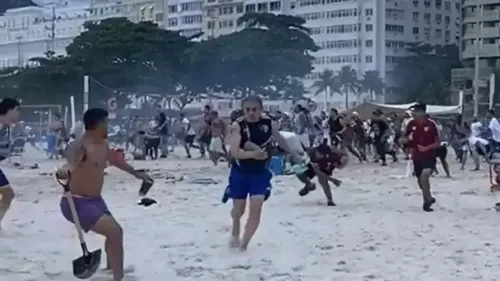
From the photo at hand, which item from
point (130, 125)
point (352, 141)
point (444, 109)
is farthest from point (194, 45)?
point (352, 141)

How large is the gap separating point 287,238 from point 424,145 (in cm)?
350

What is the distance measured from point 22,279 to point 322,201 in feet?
24.6

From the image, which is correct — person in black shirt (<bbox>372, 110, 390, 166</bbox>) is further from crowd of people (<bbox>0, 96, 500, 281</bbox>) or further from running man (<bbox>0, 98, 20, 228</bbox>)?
running man (<bbox>0, 98, 20, 228</bbox>)

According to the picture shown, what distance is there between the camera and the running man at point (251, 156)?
9.57 metres

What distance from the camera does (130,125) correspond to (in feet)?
121

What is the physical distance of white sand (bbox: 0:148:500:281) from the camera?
8.77m

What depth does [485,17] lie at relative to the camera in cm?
9131

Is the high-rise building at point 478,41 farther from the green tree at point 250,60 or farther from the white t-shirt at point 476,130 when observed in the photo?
the white t-shirt at point 476,130

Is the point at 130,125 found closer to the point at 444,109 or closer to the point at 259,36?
the point at 444,109

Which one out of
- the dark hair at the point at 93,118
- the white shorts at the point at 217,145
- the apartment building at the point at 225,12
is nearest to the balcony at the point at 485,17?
the apartment building at the point at 225,12

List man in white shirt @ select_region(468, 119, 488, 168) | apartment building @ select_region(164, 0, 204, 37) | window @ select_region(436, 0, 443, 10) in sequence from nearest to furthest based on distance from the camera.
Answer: man in white shirt @ select_region(468, 119, 488, 168), window @ select_region(436, 0, 443, 10), apartment building @ select_region(164, 0, 204, 37)

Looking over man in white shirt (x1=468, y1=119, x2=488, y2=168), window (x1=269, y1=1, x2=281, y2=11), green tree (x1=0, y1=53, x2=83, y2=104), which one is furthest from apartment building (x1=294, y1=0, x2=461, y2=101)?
man in white shirt (x1=468, y1=119, x2=488, y2=168)

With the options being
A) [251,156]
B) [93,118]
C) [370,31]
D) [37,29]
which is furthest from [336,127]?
[37,29]

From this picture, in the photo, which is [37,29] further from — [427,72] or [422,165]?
[422,165]
